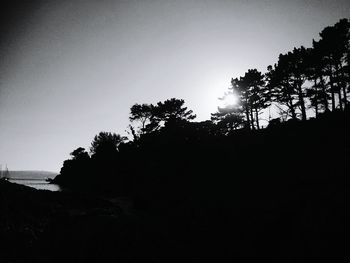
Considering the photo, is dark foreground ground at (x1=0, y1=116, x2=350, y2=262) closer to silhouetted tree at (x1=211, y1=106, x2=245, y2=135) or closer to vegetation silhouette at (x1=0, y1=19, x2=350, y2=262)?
vegetation silhouette at (x1=0, y1=19, x2=350, y2=262)

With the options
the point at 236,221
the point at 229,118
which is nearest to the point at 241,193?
the point at 236,221

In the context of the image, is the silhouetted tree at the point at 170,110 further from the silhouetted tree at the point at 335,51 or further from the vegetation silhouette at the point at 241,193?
the silhouetted tree at the point at 335,51

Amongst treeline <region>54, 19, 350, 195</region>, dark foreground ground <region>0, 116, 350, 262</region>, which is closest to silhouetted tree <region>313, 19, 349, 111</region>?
treeline <region>54, 19, 350, 195</region>

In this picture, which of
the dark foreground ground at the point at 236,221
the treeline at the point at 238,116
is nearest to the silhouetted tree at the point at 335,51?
the treeline at the point at 238,116

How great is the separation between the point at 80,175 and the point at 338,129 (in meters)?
68.5

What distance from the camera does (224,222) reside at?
14570 millimetres

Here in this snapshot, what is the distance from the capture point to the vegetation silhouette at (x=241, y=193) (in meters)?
11.4

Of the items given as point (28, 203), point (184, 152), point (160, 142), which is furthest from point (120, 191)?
point (28, 203)

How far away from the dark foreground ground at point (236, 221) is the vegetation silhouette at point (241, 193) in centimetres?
6

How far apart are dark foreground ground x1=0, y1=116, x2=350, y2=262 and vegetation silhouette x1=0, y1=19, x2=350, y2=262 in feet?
0.21

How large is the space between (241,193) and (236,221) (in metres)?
3.45

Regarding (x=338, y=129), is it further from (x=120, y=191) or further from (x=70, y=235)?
(x=120, y=191)

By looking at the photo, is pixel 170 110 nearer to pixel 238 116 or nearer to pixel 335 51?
pixel 238 116

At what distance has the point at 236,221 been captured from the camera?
46.0 ft
